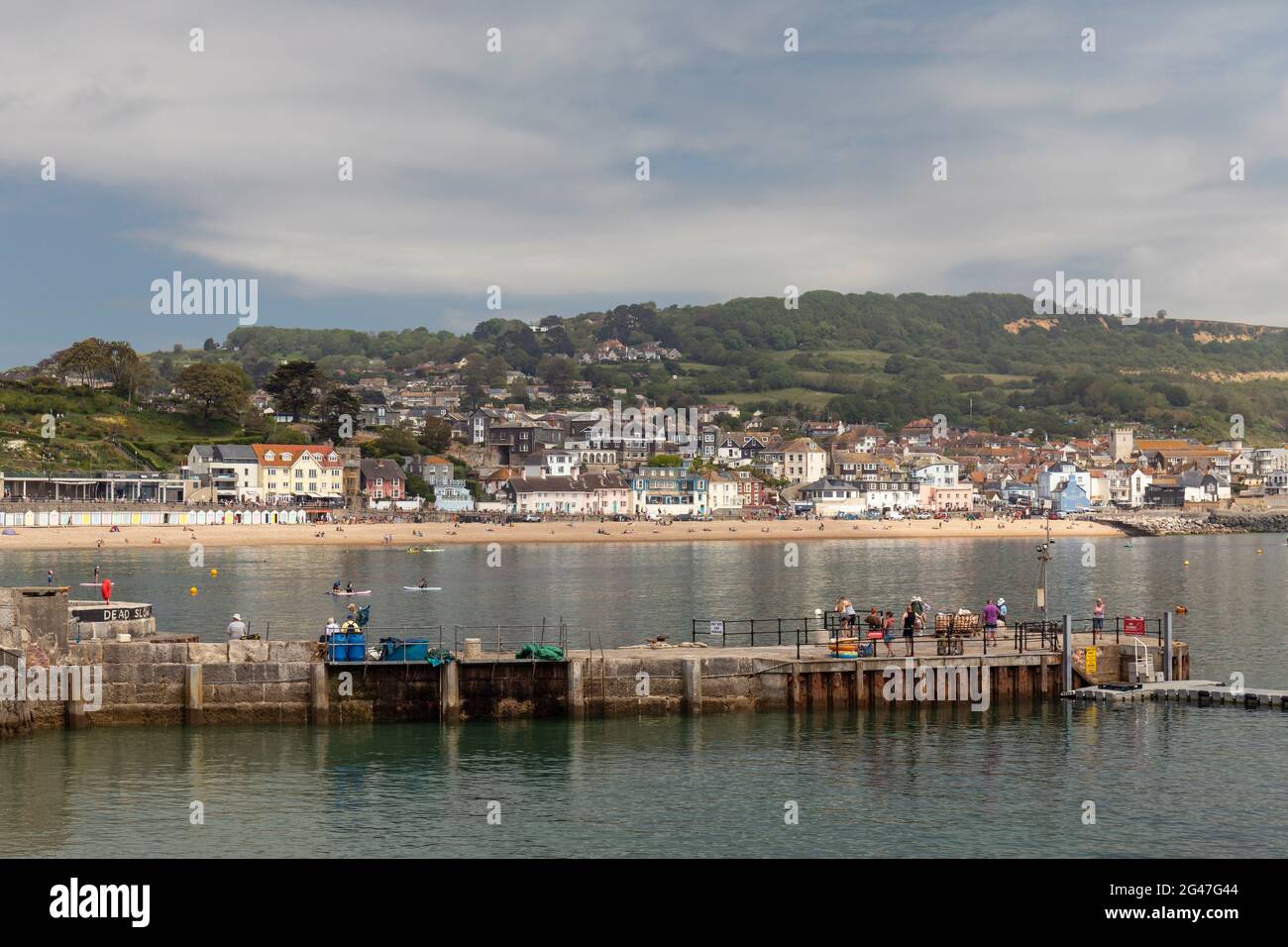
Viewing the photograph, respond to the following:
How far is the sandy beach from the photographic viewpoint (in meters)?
122

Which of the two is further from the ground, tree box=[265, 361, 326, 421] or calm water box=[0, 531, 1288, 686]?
tree box=[265, 361, 326, 421]

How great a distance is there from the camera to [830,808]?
26578mm

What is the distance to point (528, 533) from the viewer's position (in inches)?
5640

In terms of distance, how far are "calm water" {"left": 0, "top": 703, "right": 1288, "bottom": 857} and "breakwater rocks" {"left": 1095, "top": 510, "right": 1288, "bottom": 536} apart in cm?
14604

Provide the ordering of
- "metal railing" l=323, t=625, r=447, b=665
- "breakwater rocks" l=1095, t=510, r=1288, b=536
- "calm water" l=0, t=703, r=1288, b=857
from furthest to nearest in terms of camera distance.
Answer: "breakwater rocks" l=1095, t=510, r=1288, b=536
"metal railing" l=323, t=625, r=447, b=665
"calm water" l=0, t=703, r=1288, b=857

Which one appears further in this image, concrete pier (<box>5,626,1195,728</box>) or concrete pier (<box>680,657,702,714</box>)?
concrete pier (<box>680,657,702,714</box>)

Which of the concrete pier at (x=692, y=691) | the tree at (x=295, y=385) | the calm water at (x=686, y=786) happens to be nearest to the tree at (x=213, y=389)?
the tree at (x=295, y=385)

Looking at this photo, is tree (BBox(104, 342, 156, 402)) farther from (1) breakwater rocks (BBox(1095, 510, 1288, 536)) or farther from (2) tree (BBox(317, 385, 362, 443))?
(1) breakwater rocks (BBox(1095, 510, 1288, 536))

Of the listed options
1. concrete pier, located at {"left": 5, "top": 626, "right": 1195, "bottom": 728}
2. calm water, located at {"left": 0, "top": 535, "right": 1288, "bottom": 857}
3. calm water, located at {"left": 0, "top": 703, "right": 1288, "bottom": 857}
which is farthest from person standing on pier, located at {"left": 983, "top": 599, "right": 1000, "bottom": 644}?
calm water, located at {"left": 0, "top": 703, "right": 1288, "bottom": 857}

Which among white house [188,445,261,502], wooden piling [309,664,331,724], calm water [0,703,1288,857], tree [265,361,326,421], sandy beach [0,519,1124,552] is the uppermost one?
tree [265,361,326,421]
